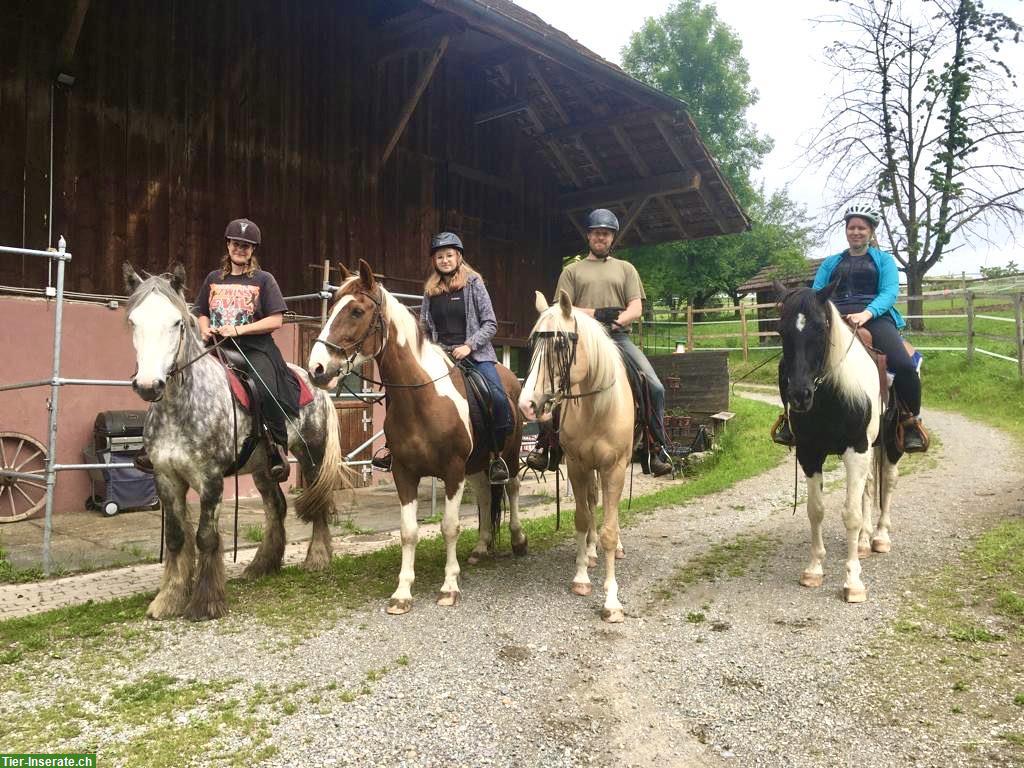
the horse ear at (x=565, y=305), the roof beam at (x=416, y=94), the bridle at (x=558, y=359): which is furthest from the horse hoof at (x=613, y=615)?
the roof beam at (x=416, y=94)

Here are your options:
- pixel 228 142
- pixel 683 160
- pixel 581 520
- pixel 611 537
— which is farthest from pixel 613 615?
pixel 683 160

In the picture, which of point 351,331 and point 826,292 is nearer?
point 351,331

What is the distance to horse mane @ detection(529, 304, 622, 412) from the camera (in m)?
4.72

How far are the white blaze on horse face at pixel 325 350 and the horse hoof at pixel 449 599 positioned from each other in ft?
6.00

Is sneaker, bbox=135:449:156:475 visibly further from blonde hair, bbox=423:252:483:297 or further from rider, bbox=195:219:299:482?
blonde hair, bbox=423:252:483:297

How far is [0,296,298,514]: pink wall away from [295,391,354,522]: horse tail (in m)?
3.26

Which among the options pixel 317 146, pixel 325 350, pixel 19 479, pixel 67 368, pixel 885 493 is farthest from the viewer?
pixel 317 146

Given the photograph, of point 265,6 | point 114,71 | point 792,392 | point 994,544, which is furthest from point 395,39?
point 994,544

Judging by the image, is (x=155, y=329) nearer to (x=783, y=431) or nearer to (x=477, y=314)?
(x=477, y=314)

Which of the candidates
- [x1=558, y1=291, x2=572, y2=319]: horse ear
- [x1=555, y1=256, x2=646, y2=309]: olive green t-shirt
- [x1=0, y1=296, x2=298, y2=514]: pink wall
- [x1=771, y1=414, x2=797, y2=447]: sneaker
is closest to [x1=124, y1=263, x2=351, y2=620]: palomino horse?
[x1=558, y1=291, x2=572, y2=319]: horse ear

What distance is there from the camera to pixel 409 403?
4832mm

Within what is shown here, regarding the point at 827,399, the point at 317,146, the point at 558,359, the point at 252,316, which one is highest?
the point at 317,146

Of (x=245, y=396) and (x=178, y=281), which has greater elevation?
(x=178, y=281)

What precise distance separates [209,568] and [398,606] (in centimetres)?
130
